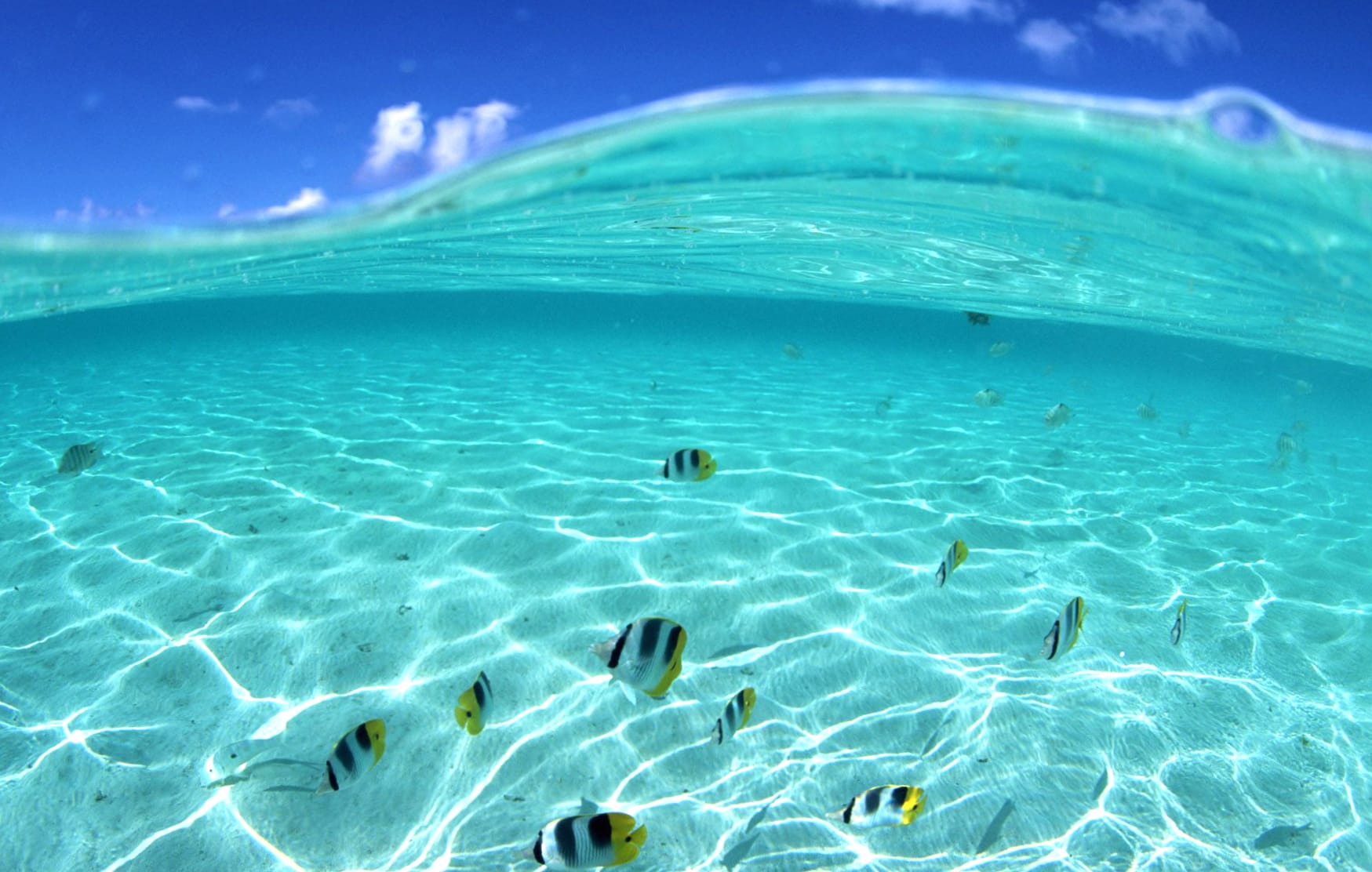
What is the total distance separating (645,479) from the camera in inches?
399

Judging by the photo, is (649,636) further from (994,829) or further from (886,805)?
(994,829)

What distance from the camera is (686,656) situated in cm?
586

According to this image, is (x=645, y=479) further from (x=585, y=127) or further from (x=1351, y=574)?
(x=1351, y=574)

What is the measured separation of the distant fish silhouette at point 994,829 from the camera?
14.1 ft

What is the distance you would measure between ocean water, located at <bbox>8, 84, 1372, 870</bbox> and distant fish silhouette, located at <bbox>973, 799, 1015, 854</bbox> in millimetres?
27

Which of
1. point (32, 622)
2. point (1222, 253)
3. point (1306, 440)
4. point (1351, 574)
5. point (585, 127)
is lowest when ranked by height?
point (1306, 440)

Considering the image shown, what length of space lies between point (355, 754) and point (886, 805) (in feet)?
8.23

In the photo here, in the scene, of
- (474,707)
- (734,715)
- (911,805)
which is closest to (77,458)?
(474,707)

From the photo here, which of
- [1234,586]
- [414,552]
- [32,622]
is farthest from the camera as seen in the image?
[1234,586]

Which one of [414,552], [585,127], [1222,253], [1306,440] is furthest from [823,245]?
[1306,440]

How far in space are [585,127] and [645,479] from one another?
485 cm

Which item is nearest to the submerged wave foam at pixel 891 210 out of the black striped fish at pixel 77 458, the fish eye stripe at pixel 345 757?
the black striped fish at pixel 77 458

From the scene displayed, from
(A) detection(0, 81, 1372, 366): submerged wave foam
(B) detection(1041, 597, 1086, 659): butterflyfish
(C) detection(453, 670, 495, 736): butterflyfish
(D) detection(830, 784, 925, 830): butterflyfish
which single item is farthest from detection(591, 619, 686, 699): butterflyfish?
(A) detection(0, 81, 1372, 366): submerged wave foam

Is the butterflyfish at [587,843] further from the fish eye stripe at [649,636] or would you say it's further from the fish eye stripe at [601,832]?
the fish eye stripe at [649,636]
